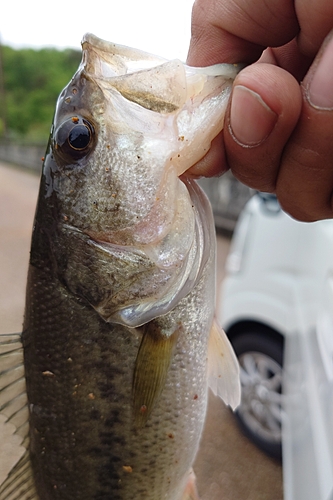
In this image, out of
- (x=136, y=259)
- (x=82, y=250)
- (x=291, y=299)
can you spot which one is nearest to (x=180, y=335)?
(x=136, y=259)

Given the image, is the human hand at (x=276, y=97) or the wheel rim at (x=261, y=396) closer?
the human hand at (x=276, y=97)

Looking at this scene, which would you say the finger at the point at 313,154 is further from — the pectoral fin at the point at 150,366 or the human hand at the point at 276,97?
the pectoral fin at the point at 150,366

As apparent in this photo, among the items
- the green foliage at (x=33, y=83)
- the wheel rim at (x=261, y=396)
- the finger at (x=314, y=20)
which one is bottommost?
the green foliage at (x=33, y=83)

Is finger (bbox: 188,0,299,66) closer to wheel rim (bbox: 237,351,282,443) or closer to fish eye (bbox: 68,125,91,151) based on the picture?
fish eye (bbox: 68,125,91,151)

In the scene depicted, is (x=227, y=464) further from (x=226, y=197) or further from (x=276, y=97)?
(x=226, y=197)

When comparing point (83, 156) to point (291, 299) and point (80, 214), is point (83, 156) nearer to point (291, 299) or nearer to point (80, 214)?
point (80, 214)

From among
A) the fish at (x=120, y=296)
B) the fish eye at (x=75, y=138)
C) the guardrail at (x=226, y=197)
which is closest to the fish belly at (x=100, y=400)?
the fish at (x=120, y=296)
